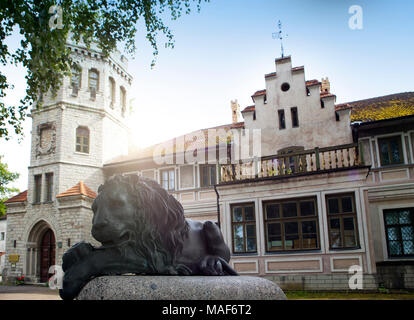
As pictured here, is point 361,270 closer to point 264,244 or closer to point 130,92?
point 264,244

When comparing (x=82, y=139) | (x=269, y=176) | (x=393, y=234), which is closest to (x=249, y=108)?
(x=269, y=176)

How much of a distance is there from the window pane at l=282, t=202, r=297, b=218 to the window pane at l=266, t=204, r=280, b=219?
0.32 meters

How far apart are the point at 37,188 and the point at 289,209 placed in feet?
62.9

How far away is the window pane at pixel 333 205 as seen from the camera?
16.3m

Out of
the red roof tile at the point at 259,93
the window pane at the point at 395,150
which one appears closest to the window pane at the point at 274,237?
the window pane at the point at 395,150

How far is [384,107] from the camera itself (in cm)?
2181

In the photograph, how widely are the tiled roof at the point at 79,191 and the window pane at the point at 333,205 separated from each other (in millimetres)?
15580

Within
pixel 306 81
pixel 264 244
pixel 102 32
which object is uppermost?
pixel 306 81

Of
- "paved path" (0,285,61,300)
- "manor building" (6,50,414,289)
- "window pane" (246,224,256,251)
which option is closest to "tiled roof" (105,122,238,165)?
"manor building" (6,50,414,289)

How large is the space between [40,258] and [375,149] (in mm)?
22975

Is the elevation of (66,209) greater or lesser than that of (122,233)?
greater

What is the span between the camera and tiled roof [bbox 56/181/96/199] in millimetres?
24475
